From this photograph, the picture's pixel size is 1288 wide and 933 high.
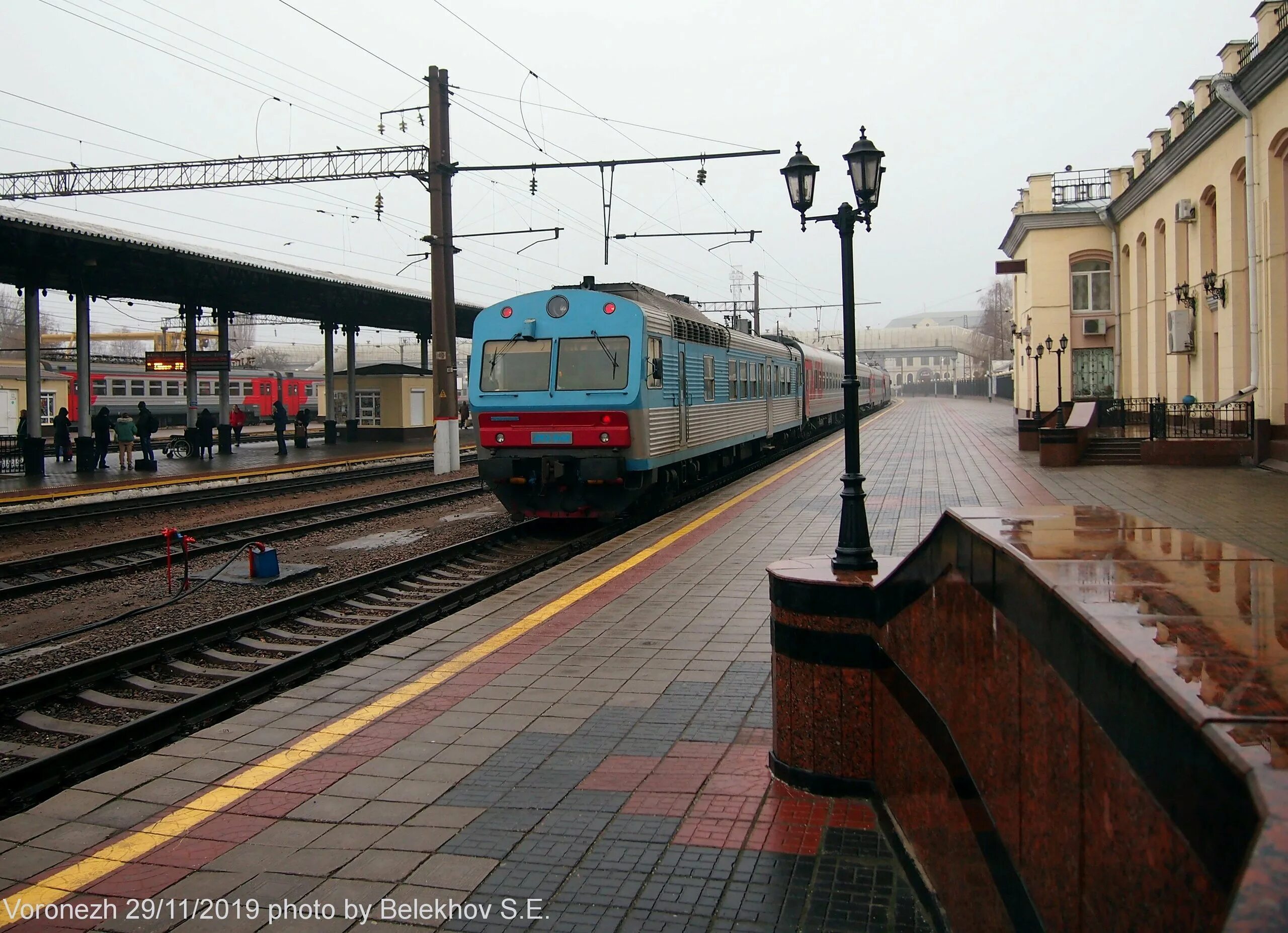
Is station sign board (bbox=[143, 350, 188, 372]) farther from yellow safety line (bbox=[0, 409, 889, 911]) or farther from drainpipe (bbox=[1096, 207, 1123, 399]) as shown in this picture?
drainpipe (bbox=[1096, 207, 1123, 399])

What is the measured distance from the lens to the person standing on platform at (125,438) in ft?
78.4

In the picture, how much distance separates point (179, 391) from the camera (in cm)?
4838

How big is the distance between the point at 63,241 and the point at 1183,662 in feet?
73.9

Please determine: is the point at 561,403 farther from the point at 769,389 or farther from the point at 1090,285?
the point at 1090,285

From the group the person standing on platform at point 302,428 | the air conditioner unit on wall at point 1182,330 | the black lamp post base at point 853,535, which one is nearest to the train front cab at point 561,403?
the black lamp post base at point 853,535

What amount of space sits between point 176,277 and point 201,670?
785 inches

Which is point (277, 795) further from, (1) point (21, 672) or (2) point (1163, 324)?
(2) point (1163, 324)

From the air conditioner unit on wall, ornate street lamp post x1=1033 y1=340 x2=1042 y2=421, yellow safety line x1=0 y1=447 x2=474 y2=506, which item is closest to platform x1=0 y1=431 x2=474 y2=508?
yellow safety line x1=0 y1=447 x2=474 y2=506

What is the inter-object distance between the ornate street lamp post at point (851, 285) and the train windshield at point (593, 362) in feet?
18.0

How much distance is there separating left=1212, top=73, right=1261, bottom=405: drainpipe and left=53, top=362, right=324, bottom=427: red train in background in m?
35.0

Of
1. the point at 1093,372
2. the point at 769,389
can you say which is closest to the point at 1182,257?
the point at 1093,372

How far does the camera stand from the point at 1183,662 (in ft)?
6.17

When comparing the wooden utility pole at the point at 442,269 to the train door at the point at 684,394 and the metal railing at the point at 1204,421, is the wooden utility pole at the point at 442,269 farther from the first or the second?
the metal railing at the point at 1204,421

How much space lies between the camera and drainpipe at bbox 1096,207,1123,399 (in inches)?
1320
